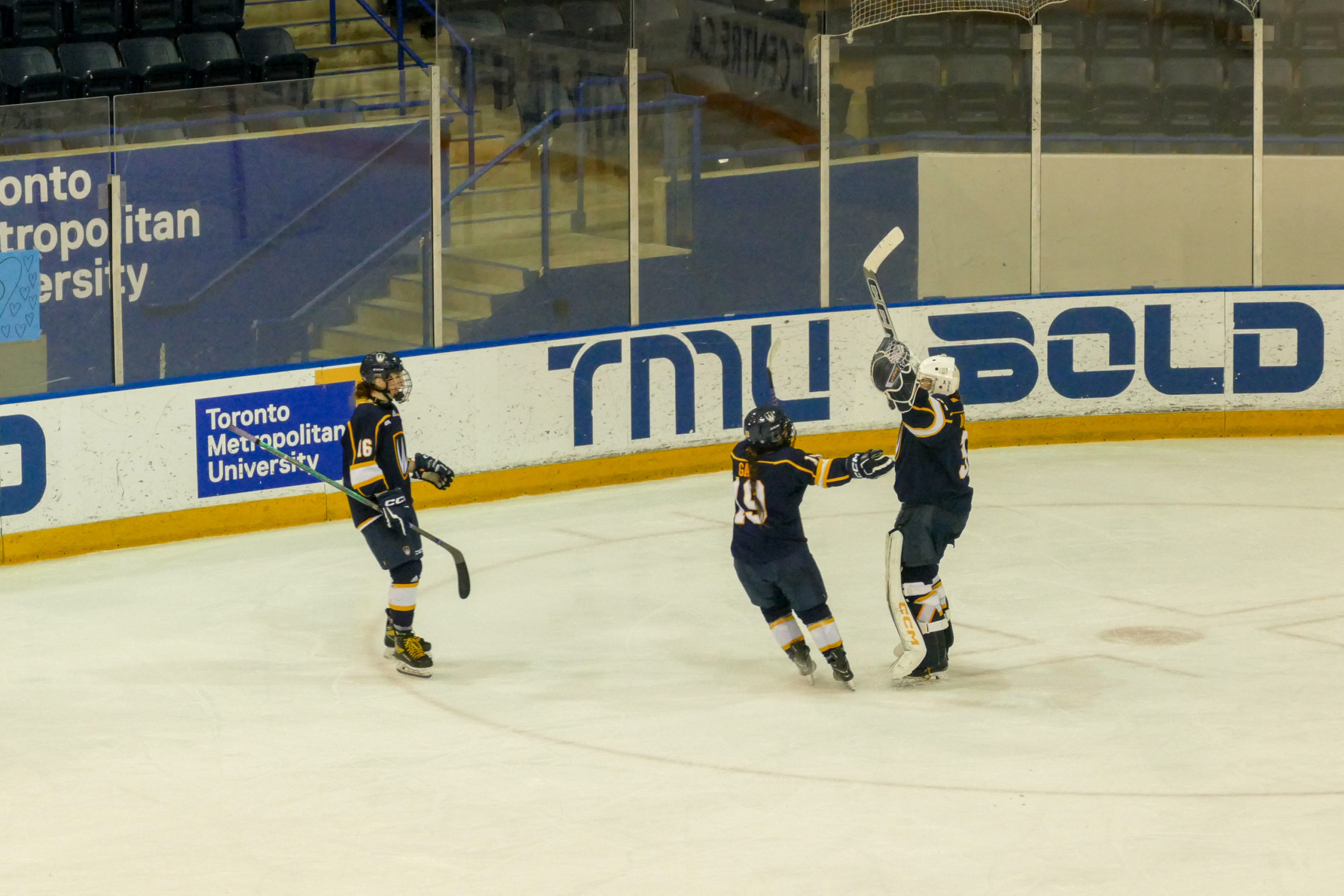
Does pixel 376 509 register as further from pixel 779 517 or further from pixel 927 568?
pixel 927 568

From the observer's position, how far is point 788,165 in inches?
498

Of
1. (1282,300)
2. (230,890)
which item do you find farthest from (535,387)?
(230,890)

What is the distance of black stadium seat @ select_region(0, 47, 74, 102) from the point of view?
13.1m

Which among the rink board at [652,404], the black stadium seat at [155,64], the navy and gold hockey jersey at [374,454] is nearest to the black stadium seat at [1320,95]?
the rink board at [652,404]

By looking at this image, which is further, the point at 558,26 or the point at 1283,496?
the point at 558,26

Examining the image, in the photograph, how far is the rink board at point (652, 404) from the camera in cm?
1019

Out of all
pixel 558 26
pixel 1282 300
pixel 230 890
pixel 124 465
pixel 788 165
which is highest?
pixel 558 26

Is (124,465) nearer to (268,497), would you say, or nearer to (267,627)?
(268,497)

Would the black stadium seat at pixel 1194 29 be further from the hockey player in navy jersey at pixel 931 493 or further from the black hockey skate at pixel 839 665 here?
the black hockey skate at pixel 839 665

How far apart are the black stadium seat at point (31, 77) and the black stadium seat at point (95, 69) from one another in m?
0.13

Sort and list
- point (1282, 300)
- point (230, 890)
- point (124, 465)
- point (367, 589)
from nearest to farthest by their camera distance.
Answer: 1. point (230, 890)
2. point (367, 589)
3. point (124, 465)
4. point (1282, 300)

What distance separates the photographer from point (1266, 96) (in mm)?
13359

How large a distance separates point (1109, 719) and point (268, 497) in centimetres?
534

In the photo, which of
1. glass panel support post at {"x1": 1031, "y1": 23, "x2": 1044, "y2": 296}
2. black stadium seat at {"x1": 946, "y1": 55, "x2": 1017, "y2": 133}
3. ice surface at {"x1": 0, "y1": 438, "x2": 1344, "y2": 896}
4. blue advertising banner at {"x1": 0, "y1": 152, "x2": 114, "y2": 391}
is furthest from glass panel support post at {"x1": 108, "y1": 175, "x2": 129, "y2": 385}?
glass panel support post at {"x1": 1031, "y1": 23, "x2": 1044, "y2": 296}
